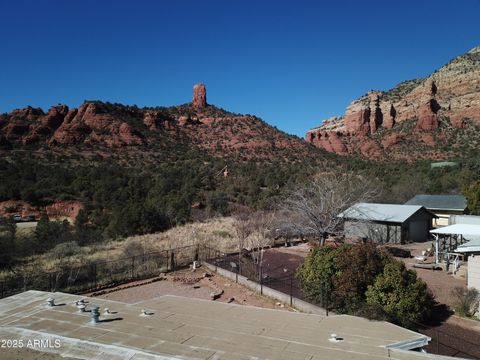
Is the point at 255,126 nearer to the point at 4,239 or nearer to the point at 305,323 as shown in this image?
the point at 4,239

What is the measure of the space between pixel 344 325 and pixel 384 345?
156 cm

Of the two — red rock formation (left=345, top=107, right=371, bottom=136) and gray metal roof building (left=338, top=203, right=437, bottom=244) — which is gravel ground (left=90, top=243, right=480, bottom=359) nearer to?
gray metal roof building (left=338, top=203, right=437, bottom=244)

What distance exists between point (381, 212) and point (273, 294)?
792 inches

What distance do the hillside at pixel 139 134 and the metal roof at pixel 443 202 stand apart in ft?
104

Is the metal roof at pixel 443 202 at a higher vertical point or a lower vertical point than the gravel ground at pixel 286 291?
higher

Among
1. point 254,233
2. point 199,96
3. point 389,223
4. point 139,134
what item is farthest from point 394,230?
point 199,96

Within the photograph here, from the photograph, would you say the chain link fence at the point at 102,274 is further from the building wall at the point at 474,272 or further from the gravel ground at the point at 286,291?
the building wall at the point at 474,272

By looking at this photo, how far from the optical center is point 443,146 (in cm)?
7919

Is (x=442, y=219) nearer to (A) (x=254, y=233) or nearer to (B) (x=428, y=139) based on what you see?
(A) (x=254, y=233)

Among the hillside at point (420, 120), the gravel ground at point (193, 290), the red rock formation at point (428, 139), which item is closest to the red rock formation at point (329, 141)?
the hillside at point (420, 120)

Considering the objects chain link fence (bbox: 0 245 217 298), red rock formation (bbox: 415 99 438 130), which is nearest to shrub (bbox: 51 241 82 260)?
chain link fence (bbox: 0 245 217 298)

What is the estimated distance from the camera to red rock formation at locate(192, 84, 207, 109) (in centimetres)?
9787

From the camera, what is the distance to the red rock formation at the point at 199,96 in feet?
321

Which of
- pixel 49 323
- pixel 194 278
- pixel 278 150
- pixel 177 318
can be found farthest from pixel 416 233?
pixel 278 150
